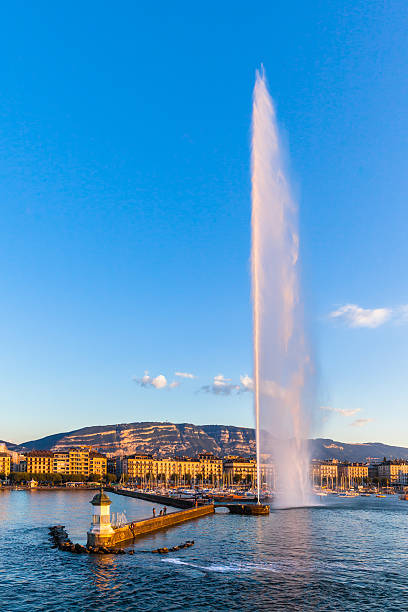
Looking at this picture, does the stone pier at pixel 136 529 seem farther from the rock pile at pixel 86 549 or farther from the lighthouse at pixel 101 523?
the rock pile at pixel 86 549

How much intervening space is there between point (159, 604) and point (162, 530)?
30.1m

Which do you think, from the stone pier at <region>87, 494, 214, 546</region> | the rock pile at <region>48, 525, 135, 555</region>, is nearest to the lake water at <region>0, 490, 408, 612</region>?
the rock pile at <region>48, 525, 135, 555</region>

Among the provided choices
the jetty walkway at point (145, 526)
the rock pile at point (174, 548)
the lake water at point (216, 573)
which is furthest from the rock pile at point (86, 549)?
the rock pile at point (174, 548)

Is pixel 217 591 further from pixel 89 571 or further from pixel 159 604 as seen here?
pixel 89 571

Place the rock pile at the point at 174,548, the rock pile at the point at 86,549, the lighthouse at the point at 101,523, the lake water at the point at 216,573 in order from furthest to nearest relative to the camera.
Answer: the rock pile at the point at 174,548
the lighthouse at the point at 101,523
the rock pile at the point at 86,549
the lake water at the point at 216,573

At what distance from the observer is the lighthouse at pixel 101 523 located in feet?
140

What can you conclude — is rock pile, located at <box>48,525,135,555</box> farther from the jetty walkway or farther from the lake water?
the lake water

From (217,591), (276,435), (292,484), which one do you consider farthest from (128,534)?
(292,484)

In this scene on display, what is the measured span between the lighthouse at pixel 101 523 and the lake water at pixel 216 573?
6.20 ft

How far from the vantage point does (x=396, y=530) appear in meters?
67.9

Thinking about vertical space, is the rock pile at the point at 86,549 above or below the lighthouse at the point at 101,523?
below

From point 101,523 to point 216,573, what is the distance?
1221 cm

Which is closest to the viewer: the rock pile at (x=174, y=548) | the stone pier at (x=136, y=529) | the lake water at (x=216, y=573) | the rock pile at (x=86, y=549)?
the lake water at (x=216, y=573)

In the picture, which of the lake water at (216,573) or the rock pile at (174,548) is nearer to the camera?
the lake water at (216,573)
